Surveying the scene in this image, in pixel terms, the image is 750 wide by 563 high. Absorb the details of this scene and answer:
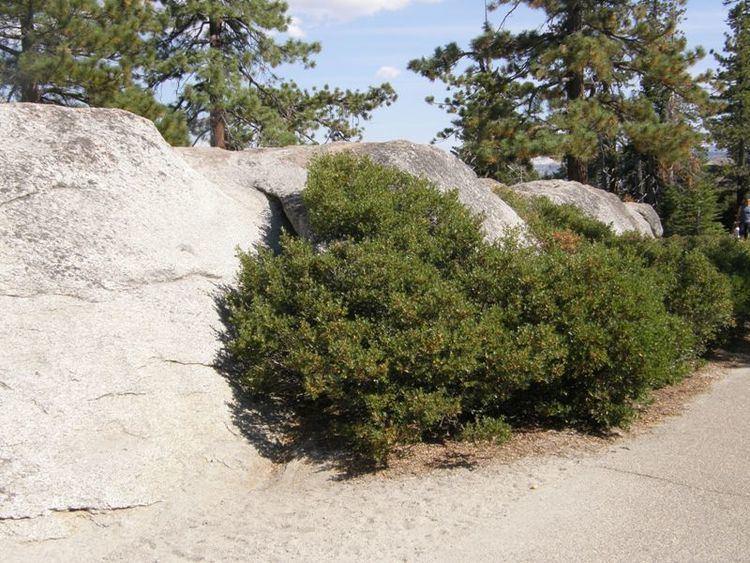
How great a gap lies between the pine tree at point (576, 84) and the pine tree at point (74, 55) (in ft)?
24.9

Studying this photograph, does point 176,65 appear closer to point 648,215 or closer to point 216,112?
point 216,112

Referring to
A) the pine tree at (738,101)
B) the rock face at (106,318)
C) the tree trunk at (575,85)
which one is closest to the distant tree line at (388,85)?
the tree trunk at (575,85)

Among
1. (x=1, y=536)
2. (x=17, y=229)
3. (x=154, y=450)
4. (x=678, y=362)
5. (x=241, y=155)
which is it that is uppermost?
(x=241, y=155)

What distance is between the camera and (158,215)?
20.8 ft

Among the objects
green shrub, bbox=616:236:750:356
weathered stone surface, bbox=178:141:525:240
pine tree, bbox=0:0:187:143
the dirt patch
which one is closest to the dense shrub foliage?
the dirt patch

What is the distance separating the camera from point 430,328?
537cm

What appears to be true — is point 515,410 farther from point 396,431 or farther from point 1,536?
point 1,536

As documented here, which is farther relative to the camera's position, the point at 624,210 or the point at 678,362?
the point at 624,210

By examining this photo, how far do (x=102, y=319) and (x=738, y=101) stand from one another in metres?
25.6

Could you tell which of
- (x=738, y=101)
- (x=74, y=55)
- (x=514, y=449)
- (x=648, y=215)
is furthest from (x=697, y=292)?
(x=738, y=101)

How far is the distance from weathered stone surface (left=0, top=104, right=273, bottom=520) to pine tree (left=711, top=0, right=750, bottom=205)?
22790mm

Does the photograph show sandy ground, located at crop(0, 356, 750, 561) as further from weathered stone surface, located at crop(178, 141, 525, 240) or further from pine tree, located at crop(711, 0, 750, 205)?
pine tree, located at crop(711, 0, 750, 205)

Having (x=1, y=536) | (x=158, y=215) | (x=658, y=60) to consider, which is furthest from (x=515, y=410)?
(x=658, y=60)

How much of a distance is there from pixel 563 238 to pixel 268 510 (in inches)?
251
